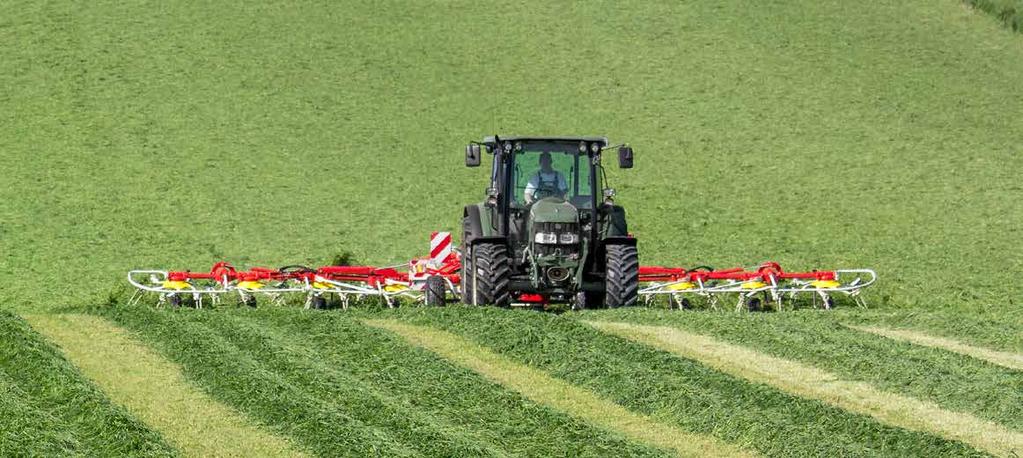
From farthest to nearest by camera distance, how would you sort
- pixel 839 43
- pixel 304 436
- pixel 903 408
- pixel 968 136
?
pixel 839 43, pixel 968 136, pixel 903 408, pixel 304 436

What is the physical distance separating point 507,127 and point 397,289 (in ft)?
53.8

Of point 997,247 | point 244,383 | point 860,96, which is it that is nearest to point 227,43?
point 860,96

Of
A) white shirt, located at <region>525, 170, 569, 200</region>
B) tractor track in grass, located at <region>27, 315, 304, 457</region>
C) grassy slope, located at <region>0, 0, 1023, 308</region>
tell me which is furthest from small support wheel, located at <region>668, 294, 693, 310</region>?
tractor track in grass, located at <region>27, 315, 304, 457</region>

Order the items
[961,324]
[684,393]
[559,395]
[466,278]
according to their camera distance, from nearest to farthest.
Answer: [684,393] → [559,395] → [961,324] → [466,278]

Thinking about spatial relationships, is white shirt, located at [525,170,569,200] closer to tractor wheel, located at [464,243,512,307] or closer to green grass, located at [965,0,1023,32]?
tractor wheel, located at [464,243,512,307]

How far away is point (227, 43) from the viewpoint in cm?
3897

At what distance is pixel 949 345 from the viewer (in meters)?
15.0

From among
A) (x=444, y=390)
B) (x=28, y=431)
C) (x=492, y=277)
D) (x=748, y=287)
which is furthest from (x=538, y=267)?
(x=28, y=431)

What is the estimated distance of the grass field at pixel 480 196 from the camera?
10.7 meters

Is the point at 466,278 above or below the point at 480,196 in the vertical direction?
below

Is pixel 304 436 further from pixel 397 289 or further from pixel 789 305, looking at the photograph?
pixel 789 305

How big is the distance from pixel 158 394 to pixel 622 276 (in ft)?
21.1

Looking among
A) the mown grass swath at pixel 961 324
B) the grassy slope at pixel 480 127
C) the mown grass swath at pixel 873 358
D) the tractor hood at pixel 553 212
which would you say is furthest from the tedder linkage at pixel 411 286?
the grassy slope at pixel 480 127

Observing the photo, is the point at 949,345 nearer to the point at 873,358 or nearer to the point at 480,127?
the point at 873,358
